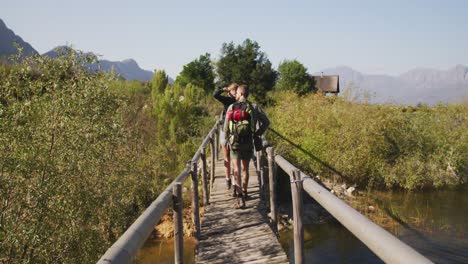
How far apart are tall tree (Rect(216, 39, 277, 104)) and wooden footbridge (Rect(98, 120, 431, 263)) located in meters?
35.3

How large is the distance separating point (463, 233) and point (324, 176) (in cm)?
746

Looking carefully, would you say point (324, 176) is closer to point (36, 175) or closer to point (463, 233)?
point (463, 233)

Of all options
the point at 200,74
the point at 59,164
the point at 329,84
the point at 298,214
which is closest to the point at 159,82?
the point at 200,74

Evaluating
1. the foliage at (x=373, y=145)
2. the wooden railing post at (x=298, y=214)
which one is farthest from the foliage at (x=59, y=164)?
the foliage at (x=373, y=145)

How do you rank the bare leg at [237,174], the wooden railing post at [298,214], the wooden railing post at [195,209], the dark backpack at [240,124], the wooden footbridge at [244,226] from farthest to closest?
the bare leg at [237,174], the dark backpack at [240,124], the wooden railing post at [195,209], the wooden railing post at [298,214], the wooden footbridge at [244,226]

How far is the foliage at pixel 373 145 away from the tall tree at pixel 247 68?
2113 cm

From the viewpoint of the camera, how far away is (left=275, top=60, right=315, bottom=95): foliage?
169 feet

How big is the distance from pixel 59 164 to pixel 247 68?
37.2m

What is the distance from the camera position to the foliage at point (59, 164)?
7086 mm

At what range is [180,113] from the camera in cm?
2544

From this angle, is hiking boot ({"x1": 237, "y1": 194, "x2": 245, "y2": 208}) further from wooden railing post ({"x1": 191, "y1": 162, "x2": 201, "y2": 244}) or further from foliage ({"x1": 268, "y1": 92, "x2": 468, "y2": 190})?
foliage ({"x1": 268, "y1": 92, "x2": 468, "y2": 190})

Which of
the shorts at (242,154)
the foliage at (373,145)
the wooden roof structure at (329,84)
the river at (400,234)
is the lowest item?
the river at (400,234)

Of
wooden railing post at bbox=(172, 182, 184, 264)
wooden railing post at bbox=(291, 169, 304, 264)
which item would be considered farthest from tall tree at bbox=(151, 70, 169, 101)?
wooden railing post at bbox=(291, 169, 304, 264)

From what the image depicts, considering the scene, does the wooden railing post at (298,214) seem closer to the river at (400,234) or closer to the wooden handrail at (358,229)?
the wooden handrail at (358,229)
